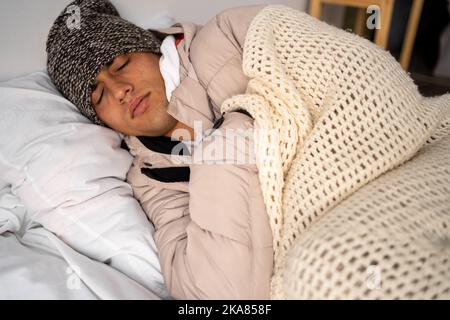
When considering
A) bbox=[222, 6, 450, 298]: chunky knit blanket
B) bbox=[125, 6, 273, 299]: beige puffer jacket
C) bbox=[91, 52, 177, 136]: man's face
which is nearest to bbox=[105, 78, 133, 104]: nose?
bbox=[91, 52, 177, 136]: man's face

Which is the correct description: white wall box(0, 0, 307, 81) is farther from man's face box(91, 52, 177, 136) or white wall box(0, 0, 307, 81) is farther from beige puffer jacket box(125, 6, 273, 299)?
beige puffer jacket box(125, 6, 273, 299)

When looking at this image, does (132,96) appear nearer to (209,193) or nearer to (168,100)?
(168,100)

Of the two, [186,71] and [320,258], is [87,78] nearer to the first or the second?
[186,71]

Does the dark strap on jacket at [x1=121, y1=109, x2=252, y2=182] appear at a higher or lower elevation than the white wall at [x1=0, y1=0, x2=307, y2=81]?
lower

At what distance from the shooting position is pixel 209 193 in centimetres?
57

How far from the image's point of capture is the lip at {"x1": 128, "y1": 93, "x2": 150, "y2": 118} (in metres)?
0.77

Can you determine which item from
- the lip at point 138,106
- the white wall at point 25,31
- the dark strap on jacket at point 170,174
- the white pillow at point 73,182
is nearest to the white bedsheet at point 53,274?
the white pillow at point 73,182

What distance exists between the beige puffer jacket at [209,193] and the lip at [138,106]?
7cm

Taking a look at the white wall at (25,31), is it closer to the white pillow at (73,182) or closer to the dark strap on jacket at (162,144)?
the white pillow at (73,182)

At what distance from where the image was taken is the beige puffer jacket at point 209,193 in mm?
533

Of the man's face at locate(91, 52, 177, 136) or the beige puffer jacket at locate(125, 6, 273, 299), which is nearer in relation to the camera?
the beige puffer jacket at locate(125, 6, 273, 299)

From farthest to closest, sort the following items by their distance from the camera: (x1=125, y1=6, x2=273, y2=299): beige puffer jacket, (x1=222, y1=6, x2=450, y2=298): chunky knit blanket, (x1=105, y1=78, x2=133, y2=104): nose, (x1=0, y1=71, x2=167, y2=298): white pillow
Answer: (x1=105, y1=78, x2=133, y2=104): nose < (x1=0, y1=71, x2=167, y2=298): white pillow < (x1=125, y1=6, x2=273, y2=299): beige puffer jacket < (x1=222, y1=6, x2=450, y2=298): chunky knit blanket

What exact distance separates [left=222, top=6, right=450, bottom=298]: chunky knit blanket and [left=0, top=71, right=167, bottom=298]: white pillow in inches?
11.6
